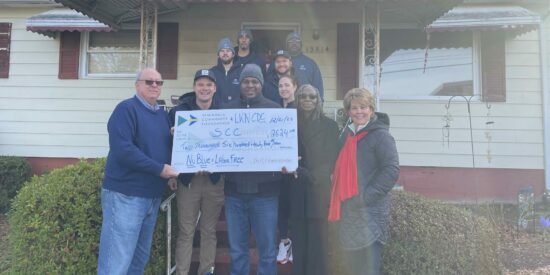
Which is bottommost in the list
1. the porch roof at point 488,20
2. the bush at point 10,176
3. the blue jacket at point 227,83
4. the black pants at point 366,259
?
the black pants at point 366,259

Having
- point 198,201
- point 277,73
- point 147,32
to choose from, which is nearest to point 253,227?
point 198,201

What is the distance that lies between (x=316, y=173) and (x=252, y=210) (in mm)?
585

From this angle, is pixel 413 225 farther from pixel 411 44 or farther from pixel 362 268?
pixel 411 44

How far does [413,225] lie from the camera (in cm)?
352

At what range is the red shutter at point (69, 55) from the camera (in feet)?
24.8

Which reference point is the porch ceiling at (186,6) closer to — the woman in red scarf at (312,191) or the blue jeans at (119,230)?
the woman in red scarf at (312,191)

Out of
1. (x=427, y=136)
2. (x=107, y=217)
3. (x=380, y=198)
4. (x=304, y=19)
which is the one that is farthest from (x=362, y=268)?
(x=304, y=19)

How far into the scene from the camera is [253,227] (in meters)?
3.32

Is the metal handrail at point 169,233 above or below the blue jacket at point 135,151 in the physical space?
below

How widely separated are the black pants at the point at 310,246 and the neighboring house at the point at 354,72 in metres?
3.69

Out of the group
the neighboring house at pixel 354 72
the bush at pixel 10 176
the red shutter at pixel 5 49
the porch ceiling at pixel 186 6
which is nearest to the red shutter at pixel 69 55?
the neighboring house at pixel 354 72

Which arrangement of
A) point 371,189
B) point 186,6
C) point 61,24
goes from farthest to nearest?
point 61,24
point 186,6
point 371,189

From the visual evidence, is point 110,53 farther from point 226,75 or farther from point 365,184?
point 365,184

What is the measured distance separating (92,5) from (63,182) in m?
3.55
